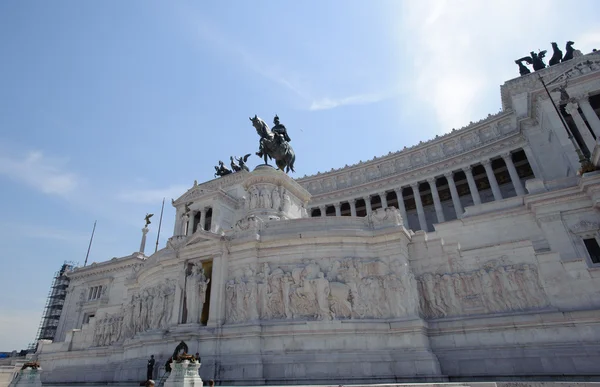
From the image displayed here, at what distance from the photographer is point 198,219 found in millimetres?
52312

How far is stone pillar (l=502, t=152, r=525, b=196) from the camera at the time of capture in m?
42.3

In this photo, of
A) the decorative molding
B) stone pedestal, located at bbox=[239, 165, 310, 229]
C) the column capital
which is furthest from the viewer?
the column capital

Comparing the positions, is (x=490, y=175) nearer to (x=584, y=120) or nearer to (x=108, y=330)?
(x=584, y=120)

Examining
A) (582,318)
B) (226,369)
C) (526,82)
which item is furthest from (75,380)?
(526,82)

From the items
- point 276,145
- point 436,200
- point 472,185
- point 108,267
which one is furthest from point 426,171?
point 108,267

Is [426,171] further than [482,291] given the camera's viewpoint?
Yes

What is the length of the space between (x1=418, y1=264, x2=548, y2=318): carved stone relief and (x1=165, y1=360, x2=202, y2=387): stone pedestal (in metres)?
11.3

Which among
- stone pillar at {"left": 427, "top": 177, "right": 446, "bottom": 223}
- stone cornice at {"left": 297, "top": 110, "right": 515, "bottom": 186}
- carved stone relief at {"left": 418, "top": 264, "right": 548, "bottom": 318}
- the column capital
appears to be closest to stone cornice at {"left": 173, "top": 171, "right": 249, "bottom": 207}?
stone cornice at {"left": 297, "top": 110, "right": 515, "bottom": 186}

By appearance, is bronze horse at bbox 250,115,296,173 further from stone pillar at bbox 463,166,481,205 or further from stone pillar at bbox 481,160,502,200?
stone pillar at bbox 481,160,502,200

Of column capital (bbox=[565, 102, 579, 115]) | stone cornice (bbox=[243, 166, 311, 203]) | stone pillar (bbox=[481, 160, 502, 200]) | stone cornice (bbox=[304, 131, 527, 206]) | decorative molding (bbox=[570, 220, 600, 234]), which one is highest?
stone cornice (bbox=[304, 131, 527, 206])

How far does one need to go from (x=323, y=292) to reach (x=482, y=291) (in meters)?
7.41

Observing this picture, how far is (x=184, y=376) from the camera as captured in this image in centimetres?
977

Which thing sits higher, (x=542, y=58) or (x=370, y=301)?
(x=542, y=58)

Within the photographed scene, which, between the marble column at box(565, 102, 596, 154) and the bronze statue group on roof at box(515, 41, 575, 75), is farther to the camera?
the bronze statue group on roof at box(515, 41, 575, 75)
